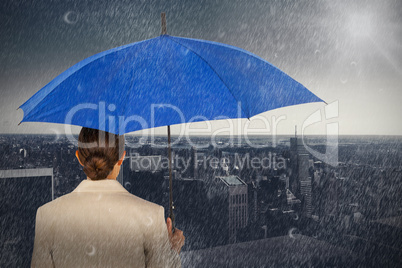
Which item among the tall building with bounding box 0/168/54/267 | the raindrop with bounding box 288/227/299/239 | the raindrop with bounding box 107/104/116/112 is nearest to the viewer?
the raindrop with bounding box 107/104/116/112

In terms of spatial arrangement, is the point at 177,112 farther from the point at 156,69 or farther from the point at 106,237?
the point at 106,237

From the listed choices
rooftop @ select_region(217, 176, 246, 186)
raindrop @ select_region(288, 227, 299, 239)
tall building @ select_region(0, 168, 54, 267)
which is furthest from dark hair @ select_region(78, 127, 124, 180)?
raindrop @ select_region(288, 227, 299, 239)

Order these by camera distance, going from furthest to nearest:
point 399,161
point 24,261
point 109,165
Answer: point 399,161 < point 24,261 < point 109,165

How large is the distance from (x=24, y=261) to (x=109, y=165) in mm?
33748

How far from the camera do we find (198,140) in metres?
52.5

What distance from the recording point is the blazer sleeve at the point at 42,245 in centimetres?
88

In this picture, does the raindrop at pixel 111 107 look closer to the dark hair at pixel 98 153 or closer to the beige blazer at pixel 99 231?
the dark hair at pixel 98 153

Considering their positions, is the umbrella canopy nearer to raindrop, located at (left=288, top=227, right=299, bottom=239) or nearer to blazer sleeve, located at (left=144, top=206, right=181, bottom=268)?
blazer sleeve, located at (left=144, top=206, right=181, bottom=268)

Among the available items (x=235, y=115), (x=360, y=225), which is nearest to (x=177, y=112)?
(x=235, y=115)

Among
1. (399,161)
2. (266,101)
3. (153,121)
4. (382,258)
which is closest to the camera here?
(153,121)

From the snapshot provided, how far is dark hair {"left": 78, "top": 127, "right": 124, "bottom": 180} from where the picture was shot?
86cm

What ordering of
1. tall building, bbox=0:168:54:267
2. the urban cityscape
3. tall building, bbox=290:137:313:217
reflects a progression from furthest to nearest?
tall building, bbox=290:137:313:217 < the urban cityscape < tall building, bbox=0:168:54:267

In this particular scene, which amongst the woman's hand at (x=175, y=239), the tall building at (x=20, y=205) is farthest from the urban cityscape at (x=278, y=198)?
the woman's hand at (x=175, y=239)

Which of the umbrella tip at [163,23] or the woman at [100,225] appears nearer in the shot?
the woman at [100,225]
